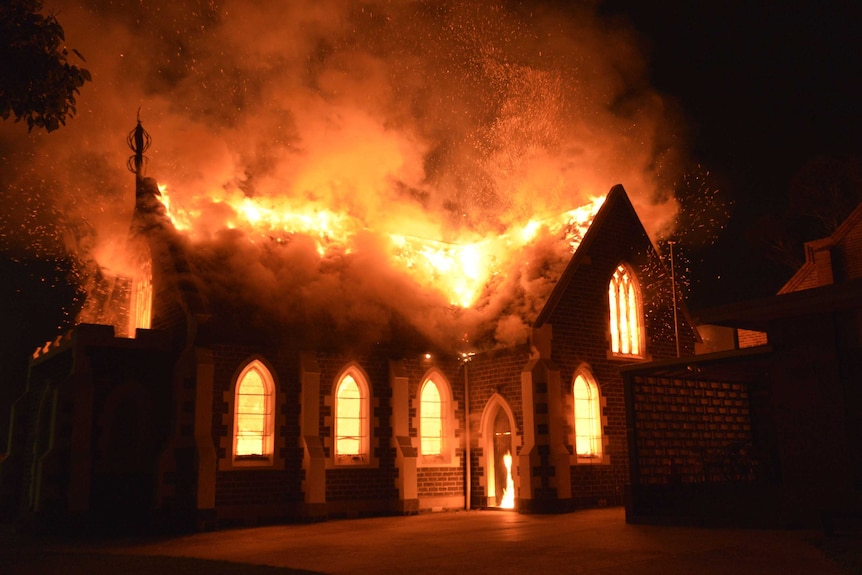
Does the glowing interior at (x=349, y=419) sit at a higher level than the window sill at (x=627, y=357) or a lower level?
lower

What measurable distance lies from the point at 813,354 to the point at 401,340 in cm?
1159

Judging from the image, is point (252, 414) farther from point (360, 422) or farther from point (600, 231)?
point (600, 231)

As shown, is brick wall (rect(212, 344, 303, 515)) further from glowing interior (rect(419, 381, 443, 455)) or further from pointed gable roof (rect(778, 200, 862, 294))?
pointed gable roof (rect(778, 200, 862, 294))

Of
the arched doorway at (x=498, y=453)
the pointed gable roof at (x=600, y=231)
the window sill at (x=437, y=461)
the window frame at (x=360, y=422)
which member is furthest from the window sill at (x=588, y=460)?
the window frame at (x=360, y=422)

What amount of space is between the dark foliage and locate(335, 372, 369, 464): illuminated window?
1335cm

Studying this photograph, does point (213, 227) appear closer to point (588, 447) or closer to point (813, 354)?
point (588, 447)

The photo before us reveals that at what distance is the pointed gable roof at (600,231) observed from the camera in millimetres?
22375

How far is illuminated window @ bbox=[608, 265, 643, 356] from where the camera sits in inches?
943

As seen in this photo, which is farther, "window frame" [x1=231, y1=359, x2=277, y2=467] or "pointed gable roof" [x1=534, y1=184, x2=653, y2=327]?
"pointed gable roof" [x1=534, y1=184, x2=653, y2=327]

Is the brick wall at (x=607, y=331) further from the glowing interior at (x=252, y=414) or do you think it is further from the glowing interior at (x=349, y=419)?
the glowing interior at (x=252, y=414)

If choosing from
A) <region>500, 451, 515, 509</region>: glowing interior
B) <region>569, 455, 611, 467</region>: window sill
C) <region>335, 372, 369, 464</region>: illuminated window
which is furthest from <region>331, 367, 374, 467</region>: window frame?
<region>569, 455, 611, 467</region>: window sill

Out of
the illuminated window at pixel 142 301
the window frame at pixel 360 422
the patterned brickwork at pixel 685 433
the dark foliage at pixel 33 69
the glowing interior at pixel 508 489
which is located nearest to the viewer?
the dark foliage at pixel 33 69

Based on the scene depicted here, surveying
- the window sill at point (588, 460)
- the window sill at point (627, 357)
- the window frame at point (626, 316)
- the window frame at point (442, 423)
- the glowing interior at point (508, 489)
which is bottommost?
the glowing interior at point (508, 489)

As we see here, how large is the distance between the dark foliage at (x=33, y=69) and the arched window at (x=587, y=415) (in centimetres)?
1647
